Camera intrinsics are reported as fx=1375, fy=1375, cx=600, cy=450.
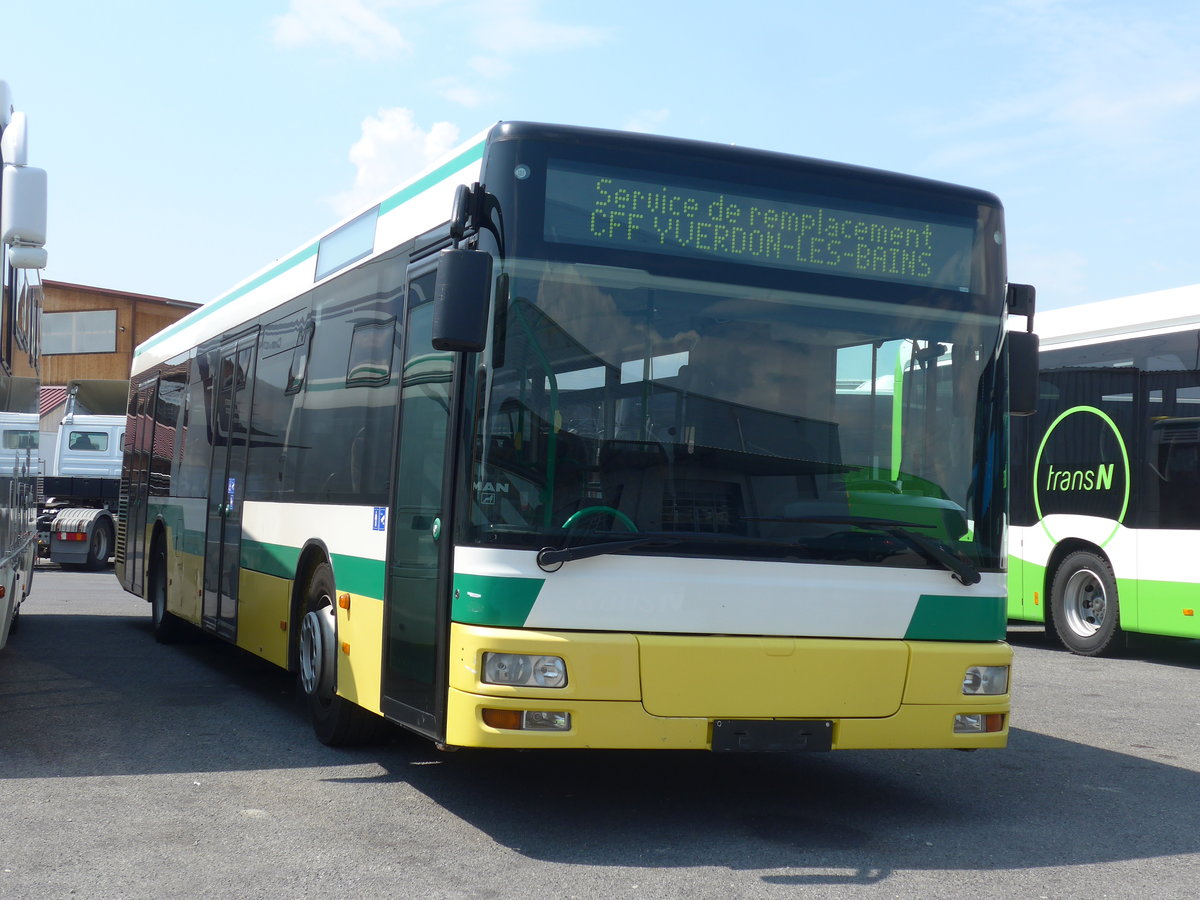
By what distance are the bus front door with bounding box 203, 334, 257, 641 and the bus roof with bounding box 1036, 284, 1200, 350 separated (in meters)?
8.79

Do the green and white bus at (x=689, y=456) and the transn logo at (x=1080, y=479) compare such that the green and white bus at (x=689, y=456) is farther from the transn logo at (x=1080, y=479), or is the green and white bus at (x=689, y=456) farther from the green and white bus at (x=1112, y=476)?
the transn logo at (x=1080, y=479)

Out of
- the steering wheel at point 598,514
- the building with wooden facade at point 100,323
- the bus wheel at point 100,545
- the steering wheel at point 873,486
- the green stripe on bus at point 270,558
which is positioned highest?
the building with wooden facade at point 100,323

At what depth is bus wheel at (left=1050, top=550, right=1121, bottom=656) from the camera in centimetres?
1388

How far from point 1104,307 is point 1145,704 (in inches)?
204

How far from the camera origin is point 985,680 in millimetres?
6320

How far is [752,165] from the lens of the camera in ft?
20.8

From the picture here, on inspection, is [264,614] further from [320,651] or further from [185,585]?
[185,585]

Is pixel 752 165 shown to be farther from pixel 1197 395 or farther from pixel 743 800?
pixel 1197 395

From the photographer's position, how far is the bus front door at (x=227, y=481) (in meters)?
10.0

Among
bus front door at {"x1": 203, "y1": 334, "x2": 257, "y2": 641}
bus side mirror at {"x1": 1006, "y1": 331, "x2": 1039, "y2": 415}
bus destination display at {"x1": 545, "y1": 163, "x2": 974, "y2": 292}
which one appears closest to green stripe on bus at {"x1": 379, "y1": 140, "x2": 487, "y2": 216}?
bus destination display at {"x1": 545, "y1": 163, "x2": 974, "y2": 292}

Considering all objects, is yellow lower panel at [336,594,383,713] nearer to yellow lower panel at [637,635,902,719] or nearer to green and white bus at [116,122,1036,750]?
green and white bus at [116,122,1036,750]

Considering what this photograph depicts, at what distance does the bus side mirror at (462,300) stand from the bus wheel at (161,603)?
8.05 m

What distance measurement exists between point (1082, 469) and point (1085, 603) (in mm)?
1429

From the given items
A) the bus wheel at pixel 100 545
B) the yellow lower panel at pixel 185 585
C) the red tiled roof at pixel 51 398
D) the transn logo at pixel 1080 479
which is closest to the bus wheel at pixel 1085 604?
the transn logo at pixel 1080 479
